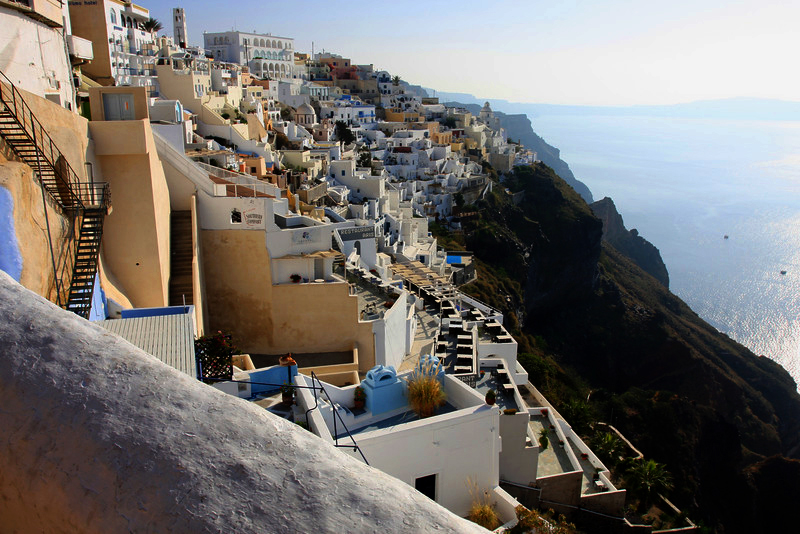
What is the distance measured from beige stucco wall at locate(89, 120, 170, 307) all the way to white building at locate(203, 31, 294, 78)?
62235mm

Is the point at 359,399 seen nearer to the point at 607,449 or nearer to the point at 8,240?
the point at 8,240

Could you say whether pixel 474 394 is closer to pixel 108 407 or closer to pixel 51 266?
pixel 51 266

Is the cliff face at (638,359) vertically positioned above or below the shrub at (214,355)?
below

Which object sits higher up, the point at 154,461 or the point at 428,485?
the point at 154,461

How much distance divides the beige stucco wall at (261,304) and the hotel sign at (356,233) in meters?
8.39

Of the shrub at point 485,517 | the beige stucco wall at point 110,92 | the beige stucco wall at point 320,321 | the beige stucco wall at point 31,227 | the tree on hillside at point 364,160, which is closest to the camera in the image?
the beige stucco wall at point 31,227

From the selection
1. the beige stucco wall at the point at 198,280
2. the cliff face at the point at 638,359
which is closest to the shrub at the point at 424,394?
the beige stucco wall at the point at 198,280

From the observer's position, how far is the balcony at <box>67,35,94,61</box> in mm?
15773

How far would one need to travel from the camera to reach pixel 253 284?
618 inches

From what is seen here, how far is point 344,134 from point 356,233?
32347mm

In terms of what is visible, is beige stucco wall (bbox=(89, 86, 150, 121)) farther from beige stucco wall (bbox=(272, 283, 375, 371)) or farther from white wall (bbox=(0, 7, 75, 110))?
beige stucco wall (bbox=(272, 283, 375, 371))

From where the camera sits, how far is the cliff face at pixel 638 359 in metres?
41.8

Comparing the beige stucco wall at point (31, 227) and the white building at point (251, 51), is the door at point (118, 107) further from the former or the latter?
the white building at point (251, 51)

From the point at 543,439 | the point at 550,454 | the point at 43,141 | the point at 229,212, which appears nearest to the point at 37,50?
the point at 43,141
